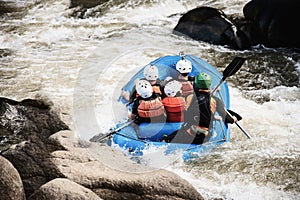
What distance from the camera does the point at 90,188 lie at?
288 cm

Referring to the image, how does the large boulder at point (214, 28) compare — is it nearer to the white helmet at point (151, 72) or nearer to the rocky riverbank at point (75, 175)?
the white helmet at point (151, 72)

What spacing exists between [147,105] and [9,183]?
1.78m

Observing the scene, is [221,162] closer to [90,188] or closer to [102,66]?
[90,188]

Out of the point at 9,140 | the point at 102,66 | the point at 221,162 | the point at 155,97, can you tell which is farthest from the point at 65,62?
the point at 221,162

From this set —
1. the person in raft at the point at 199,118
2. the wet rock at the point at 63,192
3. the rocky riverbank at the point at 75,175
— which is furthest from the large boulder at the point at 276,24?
the wet rock at the point at 63,192

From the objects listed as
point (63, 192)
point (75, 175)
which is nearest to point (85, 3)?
point (75, 175)

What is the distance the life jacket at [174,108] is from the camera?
4.28m

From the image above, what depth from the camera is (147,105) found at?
13.8 ft

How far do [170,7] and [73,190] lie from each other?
7040 millimetres

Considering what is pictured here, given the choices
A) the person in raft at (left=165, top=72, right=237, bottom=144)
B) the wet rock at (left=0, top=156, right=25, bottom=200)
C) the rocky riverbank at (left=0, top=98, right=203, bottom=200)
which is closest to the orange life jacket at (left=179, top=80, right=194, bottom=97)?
the person in raft at (left=165, top=72, right=237, bottom=144)

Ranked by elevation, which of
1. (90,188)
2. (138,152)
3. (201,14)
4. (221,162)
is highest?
Result: (201,14)

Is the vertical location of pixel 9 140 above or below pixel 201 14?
below

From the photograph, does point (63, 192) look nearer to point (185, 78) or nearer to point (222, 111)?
point (222, 111)

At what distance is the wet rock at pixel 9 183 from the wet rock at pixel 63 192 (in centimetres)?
14
